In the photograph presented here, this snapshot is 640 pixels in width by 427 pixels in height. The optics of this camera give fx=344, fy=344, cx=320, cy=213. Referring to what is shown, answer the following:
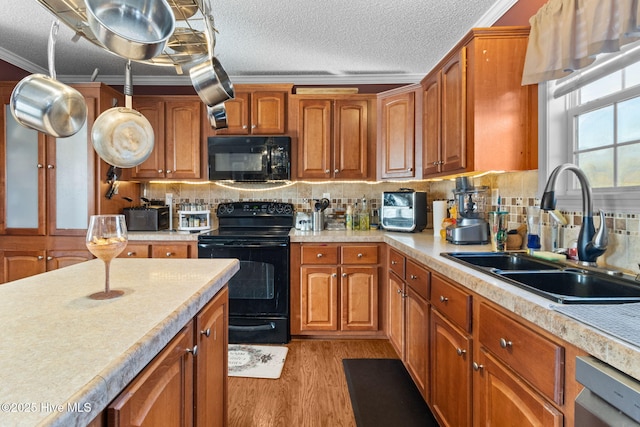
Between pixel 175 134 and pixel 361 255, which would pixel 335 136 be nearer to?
pixel 361 255

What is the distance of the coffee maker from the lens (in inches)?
84.5

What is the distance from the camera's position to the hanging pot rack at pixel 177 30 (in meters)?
1.04

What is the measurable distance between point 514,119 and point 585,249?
84 centimetres

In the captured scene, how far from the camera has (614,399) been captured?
2.23ft

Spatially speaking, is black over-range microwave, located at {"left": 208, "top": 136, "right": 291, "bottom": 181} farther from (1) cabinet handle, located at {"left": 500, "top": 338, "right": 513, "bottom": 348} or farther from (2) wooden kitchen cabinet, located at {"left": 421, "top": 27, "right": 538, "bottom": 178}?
(1) cabinet handle, located at {"left": 500, "top": 338, "right": 513, "bottom": 348}

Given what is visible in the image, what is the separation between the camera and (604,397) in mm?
706

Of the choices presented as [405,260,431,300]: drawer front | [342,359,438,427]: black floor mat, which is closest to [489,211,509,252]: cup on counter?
[405,260,431,300]: drawer front

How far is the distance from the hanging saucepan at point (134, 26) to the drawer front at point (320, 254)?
82.2 inches

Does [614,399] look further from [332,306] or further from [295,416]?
[332,306]

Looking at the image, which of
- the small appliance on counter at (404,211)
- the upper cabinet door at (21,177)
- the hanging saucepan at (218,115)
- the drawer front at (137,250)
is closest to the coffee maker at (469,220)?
the small appliance on counter at (404,211)

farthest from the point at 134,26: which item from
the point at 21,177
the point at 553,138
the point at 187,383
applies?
the point at 21,177

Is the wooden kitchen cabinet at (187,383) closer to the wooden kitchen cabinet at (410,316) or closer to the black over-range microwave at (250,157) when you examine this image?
the wooden kitchen cabinet at (410,316)

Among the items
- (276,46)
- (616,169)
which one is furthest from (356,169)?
(616,169)

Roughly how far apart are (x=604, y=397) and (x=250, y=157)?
2.84 meters
